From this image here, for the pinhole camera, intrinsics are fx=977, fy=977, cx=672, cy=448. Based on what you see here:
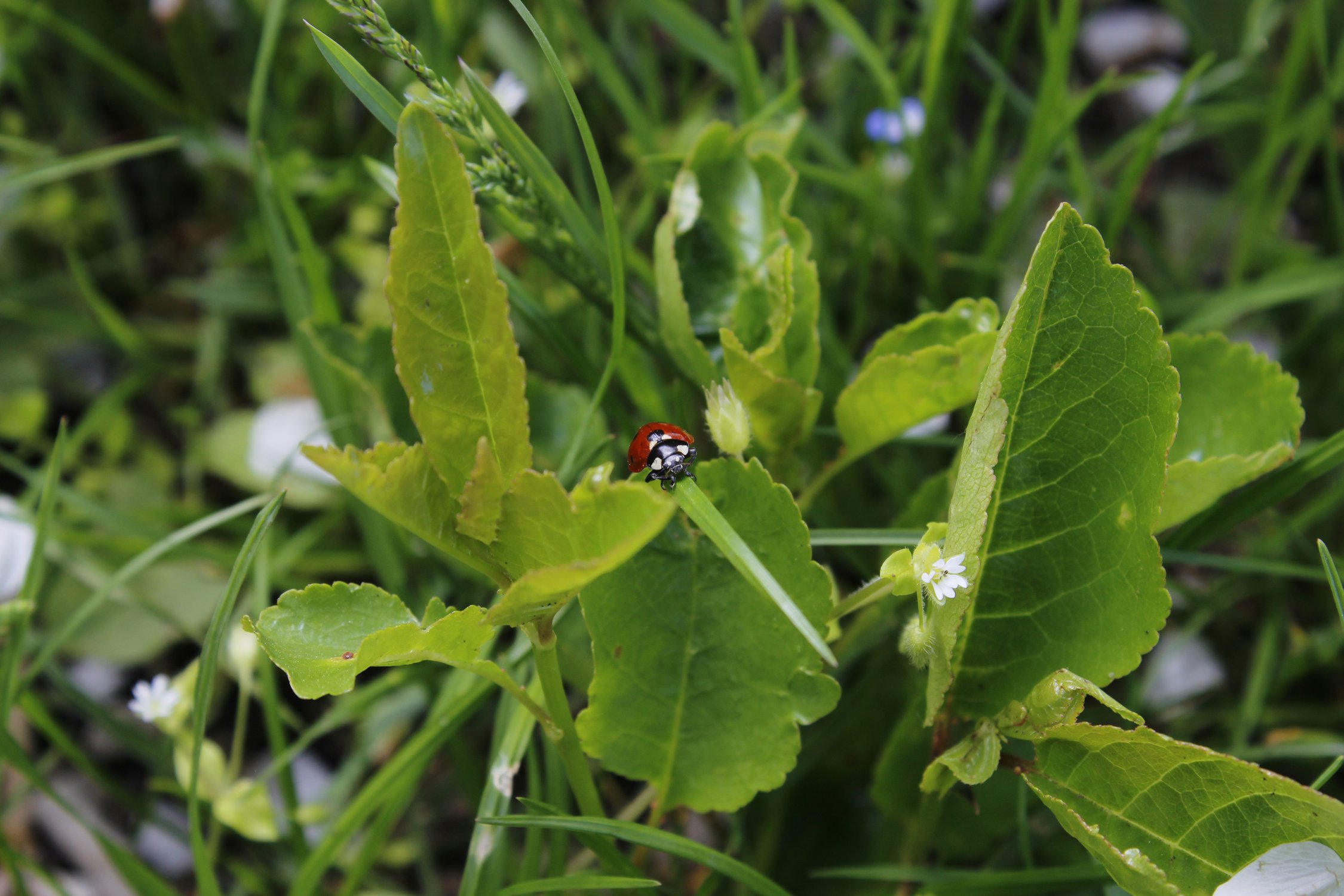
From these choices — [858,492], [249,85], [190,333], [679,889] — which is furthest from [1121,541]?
[249,85]

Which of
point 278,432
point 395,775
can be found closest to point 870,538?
point 395,775

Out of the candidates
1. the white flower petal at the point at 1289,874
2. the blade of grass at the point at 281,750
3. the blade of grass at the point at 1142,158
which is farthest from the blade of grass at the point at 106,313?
the white flower petal at the point at 1289,874

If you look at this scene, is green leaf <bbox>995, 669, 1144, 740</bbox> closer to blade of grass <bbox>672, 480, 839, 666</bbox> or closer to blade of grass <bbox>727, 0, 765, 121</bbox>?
blade of grass <bbox>672, 480, 839, 666</bbox>

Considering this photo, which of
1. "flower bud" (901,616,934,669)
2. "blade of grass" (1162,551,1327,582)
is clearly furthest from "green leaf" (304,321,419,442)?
"blade of grass" (1162,551,1327,582)

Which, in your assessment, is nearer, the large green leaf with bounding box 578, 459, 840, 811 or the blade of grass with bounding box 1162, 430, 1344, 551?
the large green leaf with bounding box 578, 459, 840, 811

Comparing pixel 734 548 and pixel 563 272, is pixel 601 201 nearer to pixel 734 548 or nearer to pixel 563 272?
pixel 563 272

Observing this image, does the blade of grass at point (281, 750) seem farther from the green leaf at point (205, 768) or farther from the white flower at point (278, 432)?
the white flower at point (278, 432)

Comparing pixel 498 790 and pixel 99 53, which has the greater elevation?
pixel 99 53
